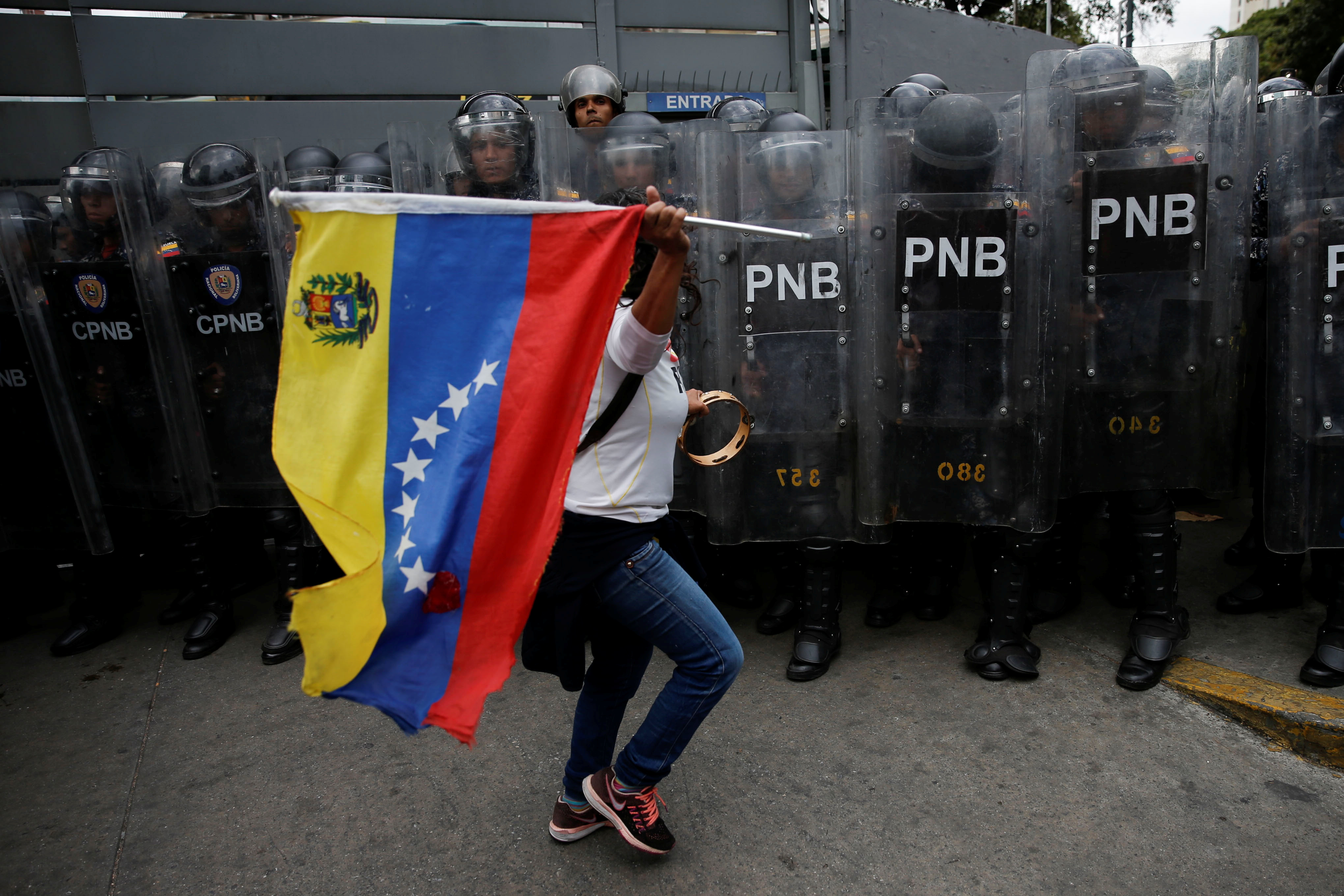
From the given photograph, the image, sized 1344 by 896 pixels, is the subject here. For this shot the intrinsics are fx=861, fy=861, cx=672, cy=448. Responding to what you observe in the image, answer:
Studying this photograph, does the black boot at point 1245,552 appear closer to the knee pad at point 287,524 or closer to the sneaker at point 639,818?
the sneaker at point 639,818

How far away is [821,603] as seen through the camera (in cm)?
382

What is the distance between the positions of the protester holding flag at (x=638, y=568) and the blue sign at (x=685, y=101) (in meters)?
9.06

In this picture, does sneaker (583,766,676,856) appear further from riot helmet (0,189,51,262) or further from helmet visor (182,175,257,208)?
riot helmet (0,189,51,262)

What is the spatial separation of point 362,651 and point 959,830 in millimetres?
1867

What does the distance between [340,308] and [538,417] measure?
53cm

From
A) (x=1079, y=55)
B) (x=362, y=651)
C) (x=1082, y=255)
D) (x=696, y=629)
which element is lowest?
(x=696, y=629)

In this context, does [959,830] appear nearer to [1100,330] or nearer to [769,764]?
[769,764]

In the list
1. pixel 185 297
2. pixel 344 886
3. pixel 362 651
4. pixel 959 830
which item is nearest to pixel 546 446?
pixel 362 651

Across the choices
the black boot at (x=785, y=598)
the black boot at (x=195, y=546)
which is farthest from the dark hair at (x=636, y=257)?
the black boot at (x=195, y=546)

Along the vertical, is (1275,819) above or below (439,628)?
below

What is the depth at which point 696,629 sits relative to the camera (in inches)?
91.7

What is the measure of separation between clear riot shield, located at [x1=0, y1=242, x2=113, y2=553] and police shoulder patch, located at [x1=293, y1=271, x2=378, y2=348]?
3.05 meters

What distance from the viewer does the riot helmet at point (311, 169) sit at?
4047 millimetres

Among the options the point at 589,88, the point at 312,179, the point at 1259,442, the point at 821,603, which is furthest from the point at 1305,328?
the point at 312,179
